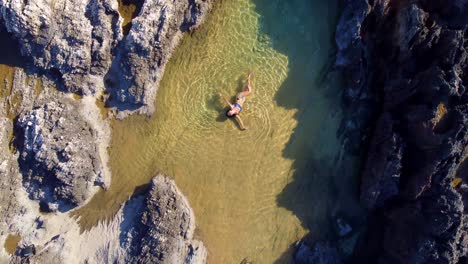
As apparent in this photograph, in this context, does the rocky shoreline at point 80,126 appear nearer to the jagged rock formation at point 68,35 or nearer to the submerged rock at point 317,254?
the jagged rock formation at point 68,35

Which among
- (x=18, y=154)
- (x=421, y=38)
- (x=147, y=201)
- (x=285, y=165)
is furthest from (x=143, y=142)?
(x=421, y=38)

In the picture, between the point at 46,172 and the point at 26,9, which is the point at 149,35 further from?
the point at 46,172

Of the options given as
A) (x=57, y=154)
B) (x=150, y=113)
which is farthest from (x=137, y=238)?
(x=150, y=113)

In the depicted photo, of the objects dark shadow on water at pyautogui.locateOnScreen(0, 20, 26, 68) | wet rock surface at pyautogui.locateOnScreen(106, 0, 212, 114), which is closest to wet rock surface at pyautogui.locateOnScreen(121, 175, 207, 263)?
wet rock surface at pyautogui.locateOnScreen(106, 0, 212, 114)

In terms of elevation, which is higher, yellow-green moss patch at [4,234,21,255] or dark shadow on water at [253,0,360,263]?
dark shadow on water at [253,0,360,263]

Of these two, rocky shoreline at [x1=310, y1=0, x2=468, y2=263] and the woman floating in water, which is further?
the woman floating in water

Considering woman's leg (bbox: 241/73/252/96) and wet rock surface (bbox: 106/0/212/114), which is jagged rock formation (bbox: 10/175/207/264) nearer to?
wet rock surface (bbox: 106/0/212/114)

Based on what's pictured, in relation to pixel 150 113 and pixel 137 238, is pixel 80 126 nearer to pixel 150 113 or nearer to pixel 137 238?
pixel 150 113

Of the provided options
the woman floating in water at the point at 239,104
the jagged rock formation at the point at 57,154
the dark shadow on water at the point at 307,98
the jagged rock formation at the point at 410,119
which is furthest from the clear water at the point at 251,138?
Result: the jagged rock formation at the point at 410,119
